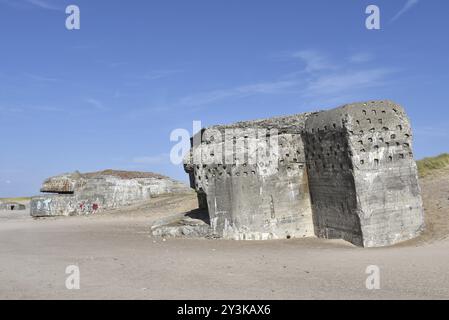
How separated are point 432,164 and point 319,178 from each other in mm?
11920

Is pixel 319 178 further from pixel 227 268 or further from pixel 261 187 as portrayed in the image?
pixel 227 268

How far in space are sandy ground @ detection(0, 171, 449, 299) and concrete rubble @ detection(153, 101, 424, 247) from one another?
54 cm

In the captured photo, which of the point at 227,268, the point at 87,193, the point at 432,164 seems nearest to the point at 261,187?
the point at 227,268

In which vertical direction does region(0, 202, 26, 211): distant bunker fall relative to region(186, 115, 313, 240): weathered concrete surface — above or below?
above

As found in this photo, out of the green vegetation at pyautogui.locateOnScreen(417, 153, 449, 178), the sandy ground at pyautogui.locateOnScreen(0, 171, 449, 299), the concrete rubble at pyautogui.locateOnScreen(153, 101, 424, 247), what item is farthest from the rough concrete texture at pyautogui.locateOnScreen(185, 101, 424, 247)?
the green vegetation at pyautogui.locateOnScreen(417, 153, 449, 178)

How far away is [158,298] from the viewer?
5.80m

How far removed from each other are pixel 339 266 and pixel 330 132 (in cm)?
420

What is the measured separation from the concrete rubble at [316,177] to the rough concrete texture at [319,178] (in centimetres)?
2

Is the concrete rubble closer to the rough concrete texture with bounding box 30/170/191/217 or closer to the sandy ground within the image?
the sandy ground

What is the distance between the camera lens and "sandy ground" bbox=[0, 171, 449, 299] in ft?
20.2

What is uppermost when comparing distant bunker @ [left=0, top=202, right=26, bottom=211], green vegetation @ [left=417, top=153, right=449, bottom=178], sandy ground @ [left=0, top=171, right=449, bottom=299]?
distant bunker @ [left=0, top=202, right=26, bottom=211]

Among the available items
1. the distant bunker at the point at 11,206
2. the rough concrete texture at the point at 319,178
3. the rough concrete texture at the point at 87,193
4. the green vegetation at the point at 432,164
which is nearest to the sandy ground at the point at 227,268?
the rough concrete texture at the point at 319,178

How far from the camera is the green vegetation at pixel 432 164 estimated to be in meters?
20.4
